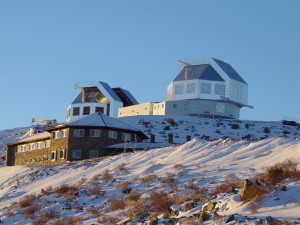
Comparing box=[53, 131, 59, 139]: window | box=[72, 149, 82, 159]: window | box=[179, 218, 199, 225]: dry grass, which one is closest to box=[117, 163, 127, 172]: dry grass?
box=[179, 218, 199, 225]: dry grass

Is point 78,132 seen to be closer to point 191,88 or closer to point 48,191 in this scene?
point 48,191

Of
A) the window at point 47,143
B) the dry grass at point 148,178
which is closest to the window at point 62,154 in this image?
the window at point 47,143

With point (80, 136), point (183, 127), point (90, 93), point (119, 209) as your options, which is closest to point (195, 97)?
point (183, 127)

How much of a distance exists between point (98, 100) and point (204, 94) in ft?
68.3

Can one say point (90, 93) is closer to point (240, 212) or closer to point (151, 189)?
point (151, 189)

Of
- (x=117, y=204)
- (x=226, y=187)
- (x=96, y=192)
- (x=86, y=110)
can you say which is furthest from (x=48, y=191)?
A: (x=86, y=110)

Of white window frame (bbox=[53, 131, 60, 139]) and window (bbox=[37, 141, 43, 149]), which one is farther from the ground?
white window frame (bbox=[53, 131, 60, 139])

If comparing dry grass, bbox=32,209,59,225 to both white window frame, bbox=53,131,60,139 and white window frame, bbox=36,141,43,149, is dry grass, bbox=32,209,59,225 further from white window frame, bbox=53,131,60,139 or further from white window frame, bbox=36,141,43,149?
white window frame, bbox=36,141,43,149

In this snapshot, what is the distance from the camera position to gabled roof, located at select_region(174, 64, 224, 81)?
3748 inches

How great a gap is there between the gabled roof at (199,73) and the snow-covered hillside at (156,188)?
1991 inches

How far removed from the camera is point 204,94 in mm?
93375

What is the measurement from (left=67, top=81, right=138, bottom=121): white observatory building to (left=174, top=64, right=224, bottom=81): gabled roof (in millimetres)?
12070

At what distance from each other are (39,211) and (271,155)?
35.8ft

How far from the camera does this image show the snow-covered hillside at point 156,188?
20859 mm
